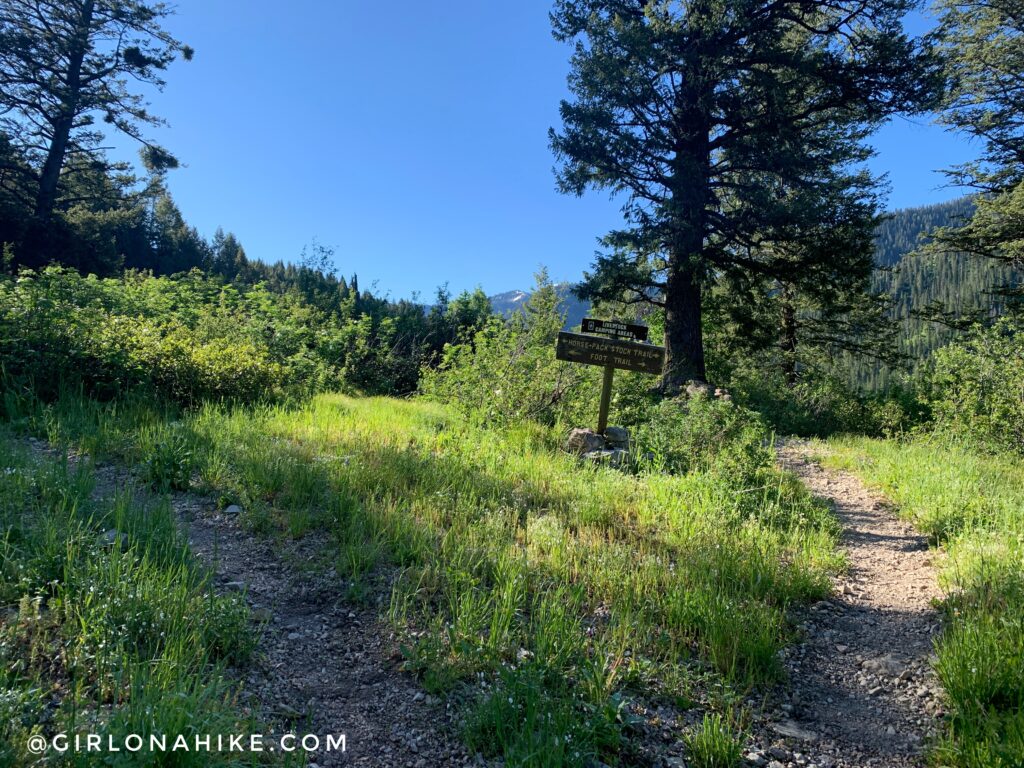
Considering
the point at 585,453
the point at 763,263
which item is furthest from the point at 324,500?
the point at 763,263

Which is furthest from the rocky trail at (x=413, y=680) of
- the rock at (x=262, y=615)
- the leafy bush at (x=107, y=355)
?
the leafy bush at (x=107, y=355)

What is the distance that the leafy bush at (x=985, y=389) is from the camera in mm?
8828

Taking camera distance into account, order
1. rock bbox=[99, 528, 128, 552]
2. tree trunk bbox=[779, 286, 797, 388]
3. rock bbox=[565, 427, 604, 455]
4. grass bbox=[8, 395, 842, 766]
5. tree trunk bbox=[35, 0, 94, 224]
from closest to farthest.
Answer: grass bbox=[8, 395, 842, 766] < rock bbox=[99, 528, 128, 552] < rock bbox=[565, 427, 604, 455] < tree trunk bbox=[779, 286, 797, 388] < tree trunk bbox=[35, 0, 94, 224]

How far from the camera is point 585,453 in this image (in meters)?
7.20

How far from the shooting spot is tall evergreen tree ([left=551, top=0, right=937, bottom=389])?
11430 mm

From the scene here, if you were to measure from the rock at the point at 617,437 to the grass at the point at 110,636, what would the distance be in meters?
5.46

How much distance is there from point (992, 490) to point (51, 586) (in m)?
8.04

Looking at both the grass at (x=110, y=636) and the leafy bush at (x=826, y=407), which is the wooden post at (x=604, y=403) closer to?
the grass at (x=110, y=636)

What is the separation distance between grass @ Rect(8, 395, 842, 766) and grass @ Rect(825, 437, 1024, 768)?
801 millimetres

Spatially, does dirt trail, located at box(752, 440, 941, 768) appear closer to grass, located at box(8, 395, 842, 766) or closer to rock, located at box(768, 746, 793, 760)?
rock, located at box(768, 746, 793, 760)

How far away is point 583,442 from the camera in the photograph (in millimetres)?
7320

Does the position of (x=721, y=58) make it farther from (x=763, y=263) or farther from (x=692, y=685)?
(x=692, y=685)

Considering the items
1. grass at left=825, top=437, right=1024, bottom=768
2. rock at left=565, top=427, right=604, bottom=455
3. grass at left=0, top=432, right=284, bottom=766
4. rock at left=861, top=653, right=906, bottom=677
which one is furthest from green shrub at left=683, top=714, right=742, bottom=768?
rock at left=565, top=427, right=604, bottom=455

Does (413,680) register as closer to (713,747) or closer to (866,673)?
(713,747)
